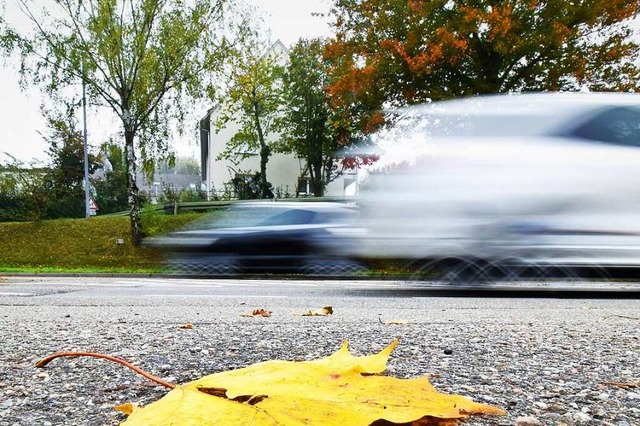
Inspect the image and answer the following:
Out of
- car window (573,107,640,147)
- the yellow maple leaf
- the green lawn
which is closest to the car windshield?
car window (573,107,640,147)

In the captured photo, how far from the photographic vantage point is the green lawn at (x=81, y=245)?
14.5 meters

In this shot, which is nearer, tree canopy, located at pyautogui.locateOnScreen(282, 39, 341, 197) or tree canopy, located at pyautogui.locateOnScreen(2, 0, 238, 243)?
tree canopy, located at pyautogui.locateOnScreen(2, 0, 238, 243)

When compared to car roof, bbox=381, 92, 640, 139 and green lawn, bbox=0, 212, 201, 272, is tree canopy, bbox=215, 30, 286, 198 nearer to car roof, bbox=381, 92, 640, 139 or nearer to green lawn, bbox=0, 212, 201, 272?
green lawn, bbox=0, 212, 201, 272

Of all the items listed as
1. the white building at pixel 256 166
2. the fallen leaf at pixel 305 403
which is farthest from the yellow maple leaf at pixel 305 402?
the white building at pixel 256 166

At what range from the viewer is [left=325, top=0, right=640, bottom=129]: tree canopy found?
11.5 meters

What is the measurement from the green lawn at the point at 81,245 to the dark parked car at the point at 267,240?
230 inches

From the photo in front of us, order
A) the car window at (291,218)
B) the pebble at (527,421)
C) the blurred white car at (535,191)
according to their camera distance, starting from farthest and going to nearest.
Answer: the car window at (291,218)
the blurred white car at (535,191)
the pebble at (527,421)

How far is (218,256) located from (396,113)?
7.87 metres

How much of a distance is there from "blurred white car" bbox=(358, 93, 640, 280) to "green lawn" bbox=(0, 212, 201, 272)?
958 centimetres

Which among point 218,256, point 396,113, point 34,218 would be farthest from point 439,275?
point 34,218

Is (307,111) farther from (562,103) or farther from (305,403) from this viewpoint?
(305,403)

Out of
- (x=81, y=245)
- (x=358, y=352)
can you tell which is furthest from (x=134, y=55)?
(x=358, y=352)

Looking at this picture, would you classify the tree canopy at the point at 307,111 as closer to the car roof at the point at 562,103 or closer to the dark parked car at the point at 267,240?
the dark parked car at the point at 267,240

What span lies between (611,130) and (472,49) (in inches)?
334
